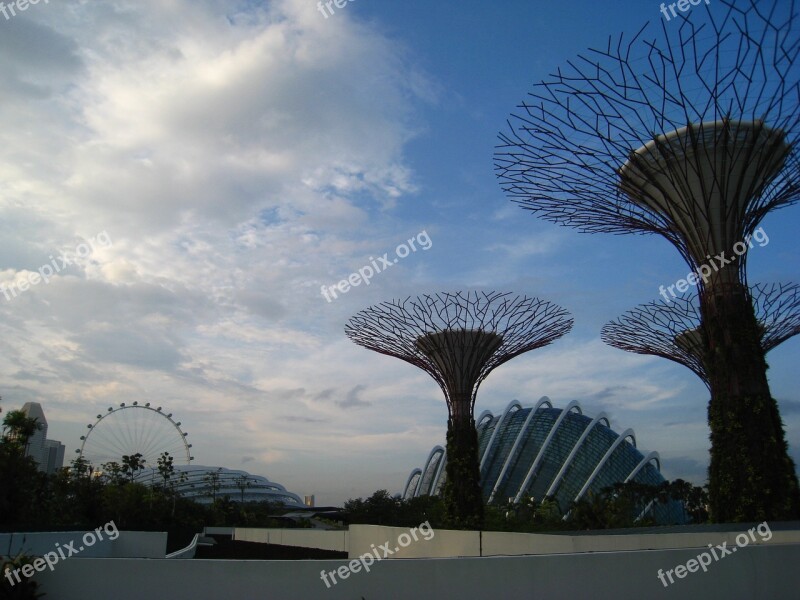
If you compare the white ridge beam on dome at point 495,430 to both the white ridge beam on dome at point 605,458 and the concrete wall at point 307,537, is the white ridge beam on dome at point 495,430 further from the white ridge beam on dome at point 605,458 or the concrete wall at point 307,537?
the concrete wall at point 307,537

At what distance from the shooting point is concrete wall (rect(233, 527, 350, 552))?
27023 mm

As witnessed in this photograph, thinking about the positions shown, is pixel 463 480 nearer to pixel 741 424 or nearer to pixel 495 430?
pixel 741 424

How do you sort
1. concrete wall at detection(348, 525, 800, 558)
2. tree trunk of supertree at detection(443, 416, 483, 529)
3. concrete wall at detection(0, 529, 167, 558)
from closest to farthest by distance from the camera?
1. concrete wall at detection(348, 525, 800, 558)
2. concrete wall at detection(0, 529, 167, 558)
3. tree trunk of supertree at detection(443, 416, 483, 529)

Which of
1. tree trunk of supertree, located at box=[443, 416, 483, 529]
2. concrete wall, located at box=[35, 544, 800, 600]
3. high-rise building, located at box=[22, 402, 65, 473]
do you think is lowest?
concrete wall, located at box=[35, 544, 800, 600]

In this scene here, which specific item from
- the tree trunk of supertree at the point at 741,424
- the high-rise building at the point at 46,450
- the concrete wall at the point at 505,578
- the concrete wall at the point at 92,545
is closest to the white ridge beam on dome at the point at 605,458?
the concrete wall at the point at 92,545

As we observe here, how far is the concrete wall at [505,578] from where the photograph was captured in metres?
7.19

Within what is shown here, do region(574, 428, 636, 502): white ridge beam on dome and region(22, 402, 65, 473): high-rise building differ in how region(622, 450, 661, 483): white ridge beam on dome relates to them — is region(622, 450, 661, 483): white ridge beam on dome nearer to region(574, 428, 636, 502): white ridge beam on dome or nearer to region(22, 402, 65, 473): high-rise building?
region(574, 428, 636, 502): white ridge beam on dome

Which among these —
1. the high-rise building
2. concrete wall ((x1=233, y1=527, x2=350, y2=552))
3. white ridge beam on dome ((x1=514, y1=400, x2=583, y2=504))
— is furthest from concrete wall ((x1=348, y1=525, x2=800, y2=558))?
the high-rise building

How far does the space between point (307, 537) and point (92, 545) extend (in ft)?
29.0

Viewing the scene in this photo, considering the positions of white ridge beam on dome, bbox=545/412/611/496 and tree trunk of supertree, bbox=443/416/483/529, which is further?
white ridge beam on dome, bbox=545/412/611/496

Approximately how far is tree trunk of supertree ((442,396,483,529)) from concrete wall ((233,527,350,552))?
421 centimetres

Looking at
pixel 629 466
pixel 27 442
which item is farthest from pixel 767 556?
pixel 629 466

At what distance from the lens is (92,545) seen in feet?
78.9

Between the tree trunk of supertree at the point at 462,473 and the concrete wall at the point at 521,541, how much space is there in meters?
3.78
